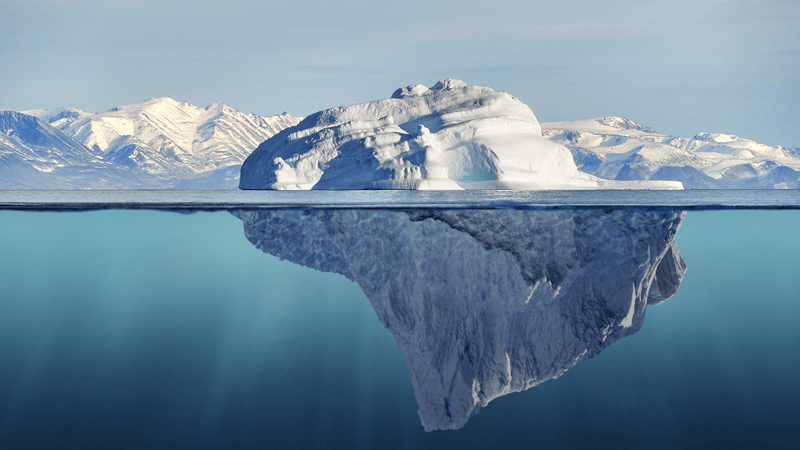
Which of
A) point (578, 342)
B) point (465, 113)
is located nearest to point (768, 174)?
point (465, 113)

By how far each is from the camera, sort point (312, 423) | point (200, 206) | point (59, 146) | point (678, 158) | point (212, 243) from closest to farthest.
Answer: point (312, 423) < point (200, 206) < point (212, 243) < point (678, 158) < point (59, 146)

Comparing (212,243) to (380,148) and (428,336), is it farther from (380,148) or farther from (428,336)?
(380,148)

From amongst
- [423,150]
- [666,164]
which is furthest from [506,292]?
[666,164]

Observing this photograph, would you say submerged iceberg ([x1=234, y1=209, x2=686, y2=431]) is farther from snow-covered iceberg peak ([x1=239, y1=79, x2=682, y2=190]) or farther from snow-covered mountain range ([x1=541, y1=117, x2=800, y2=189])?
snow-covered mountain range ([x1=541, y1=117, x2=800, y2=189])

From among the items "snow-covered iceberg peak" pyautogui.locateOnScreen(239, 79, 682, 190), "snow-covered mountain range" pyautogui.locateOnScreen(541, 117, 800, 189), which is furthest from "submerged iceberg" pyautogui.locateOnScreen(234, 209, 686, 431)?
"snow-covered mountain range" pyautogui.locateOnScreen(541, 117, 800, 189)

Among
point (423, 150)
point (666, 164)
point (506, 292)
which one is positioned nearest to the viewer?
point (506, 292)

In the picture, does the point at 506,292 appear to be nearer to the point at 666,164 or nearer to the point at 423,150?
the point at 423,150

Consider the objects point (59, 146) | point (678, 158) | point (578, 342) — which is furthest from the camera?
point (59, 146)
